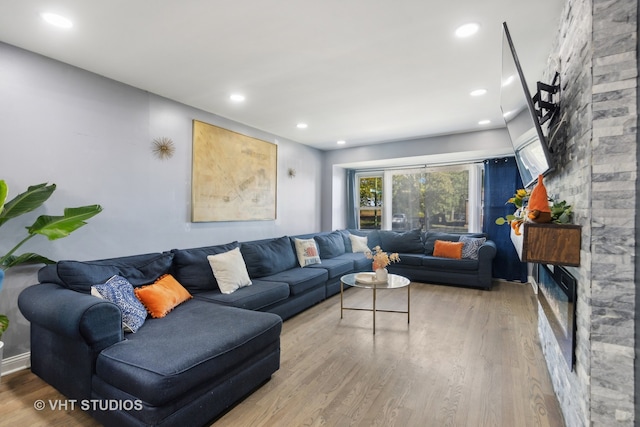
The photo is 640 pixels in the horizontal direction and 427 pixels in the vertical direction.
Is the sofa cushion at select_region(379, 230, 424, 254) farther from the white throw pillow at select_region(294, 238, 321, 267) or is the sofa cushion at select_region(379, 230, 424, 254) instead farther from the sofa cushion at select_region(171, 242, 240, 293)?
the sofa cushion at select_region(171, 242, 240, 293)

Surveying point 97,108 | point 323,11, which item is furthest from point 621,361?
point 97,108

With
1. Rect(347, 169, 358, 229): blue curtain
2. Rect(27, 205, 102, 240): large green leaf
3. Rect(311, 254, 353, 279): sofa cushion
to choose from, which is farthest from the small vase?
Rect(347, 169, 358, 229): blue curtain

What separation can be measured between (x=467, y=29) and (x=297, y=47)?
46.9 inches

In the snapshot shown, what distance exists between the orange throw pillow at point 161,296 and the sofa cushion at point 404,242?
3810 millimetres

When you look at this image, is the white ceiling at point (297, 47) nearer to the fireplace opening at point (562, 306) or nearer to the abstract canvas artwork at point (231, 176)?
the abstract canvas artwork at point (231, 176)

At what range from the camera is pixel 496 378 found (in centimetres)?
227

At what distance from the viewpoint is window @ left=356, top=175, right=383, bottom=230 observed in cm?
650

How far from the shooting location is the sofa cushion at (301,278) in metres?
3.53

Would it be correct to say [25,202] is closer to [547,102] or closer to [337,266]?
[337,266]

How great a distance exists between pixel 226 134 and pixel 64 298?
8.62ft

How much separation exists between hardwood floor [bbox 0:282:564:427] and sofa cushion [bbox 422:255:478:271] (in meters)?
1.16

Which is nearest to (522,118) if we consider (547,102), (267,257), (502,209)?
(547,102)

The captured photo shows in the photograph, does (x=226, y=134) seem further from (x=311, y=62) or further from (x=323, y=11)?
(x=323, y=11)

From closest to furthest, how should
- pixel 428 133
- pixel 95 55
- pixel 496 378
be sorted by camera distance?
pixel 496 378 < pixel 95 55 < pixel 428 133
